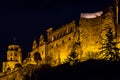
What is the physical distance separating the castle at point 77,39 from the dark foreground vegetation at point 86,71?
833 centimetres

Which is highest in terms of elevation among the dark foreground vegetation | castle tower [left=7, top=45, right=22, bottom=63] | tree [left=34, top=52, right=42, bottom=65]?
castle tower [left=7, top=45, right=22, bottom=63]

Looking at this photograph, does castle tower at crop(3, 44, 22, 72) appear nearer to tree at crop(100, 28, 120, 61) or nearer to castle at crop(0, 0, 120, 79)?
castle at crop(0, 0, 120, 79)

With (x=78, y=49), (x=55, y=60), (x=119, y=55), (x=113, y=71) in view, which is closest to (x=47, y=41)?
(x=55, y=60)

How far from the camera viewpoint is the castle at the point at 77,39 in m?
105

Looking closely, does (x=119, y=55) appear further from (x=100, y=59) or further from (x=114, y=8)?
(x=114, y=8)

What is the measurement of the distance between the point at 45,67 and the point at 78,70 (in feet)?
50.5

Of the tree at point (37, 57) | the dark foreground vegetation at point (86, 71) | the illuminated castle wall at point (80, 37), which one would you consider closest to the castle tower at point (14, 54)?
the tree at point (37, 57)

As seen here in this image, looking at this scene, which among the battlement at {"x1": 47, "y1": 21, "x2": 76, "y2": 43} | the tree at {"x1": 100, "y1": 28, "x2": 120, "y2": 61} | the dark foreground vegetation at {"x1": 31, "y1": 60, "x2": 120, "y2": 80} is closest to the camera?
the dark foreground vegetation at {"x1": 31, "y1": 60, "x2": 120, "y2": 80}

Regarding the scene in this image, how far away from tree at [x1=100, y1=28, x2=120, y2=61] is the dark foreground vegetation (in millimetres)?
3015

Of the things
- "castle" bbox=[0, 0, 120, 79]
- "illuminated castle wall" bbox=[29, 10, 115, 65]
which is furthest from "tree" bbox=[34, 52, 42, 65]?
"illuminated castle wall" bbox=[29, 10, 115, 65]

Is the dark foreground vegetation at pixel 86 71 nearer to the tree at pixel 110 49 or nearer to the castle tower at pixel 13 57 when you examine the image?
the tree at pixel 110 49

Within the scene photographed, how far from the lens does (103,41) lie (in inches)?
4065

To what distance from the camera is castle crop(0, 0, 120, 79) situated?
4122 inches

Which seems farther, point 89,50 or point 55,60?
point 55,60
